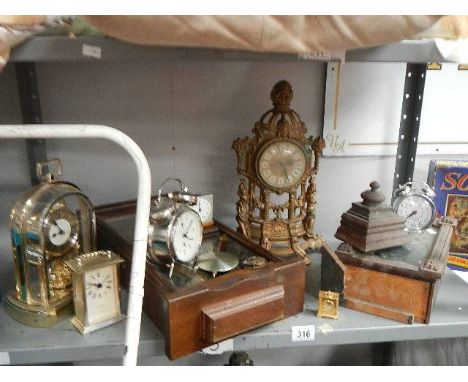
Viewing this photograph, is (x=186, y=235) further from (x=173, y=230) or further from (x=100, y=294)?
(x=100, y=294)

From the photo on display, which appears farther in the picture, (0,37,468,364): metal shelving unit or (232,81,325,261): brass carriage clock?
(232,81,325,261): brass carriage clock

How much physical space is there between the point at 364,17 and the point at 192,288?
0.45m

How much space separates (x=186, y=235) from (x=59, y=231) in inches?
8.5

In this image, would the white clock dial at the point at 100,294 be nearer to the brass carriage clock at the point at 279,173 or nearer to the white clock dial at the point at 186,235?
the white clock dial at the point at 186,235

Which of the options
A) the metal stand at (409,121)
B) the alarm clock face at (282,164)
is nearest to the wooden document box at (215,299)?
the alarm clock face at (282,164)

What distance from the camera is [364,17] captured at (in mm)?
581

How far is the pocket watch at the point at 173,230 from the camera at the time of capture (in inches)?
30.4

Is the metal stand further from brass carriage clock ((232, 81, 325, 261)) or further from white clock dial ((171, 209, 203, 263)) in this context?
white clock dial ((171, 209, 203, 263))

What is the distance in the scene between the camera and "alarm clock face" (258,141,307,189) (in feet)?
2.92

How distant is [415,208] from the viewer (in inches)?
37.8

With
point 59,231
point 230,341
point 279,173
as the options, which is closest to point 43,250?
point 59,231

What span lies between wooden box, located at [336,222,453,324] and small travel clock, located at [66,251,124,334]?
41cm

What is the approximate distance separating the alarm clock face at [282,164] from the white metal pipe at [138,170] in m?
0.30

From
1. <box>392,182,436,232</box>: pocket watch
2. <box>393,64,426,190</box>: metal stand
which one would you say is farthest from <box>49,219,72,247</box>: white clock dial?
<box>393,64,426,190</box>: metal stand
